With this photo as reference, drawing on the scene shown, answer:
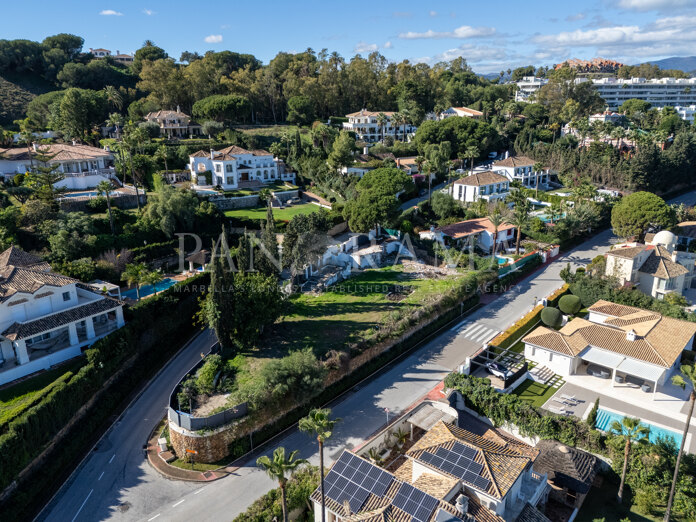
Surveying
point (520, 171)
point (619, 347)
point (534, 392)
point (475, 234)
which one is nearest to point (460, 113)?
point (520, 171)

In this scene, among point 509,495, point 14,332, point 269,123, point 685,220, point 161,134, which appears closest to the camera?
point 509,495

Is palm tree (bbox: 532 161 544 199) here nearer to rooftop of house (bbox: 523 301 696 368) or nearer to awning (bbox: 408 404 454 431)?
rooftop of house (bbox: 523 301 696 368)

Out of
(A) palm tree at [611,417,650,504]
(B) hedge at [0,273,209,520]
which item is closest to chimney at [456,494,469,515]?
(A) palm tree at [611,417,650,504]

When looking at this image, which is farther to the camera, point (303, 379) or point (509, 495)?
point (303, 379)

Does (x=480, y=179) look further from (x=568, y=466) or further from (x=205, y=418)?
(x=205, y=418)

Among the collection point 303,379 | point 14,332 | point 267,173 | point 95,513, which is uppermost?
point 267,173

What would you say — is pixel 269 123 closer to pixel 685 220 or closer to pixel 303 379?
pixel 685 220

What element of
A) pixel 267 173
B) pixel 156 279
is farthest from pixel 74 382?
pixel 267 173
